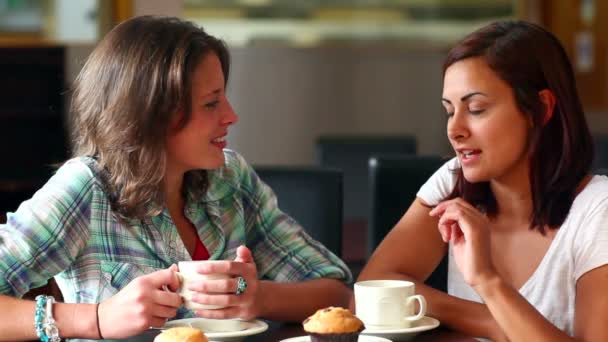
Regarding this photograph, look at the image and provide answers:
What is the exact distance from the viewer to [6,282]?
1711 mm

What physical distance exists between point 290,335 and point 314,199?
796 mm

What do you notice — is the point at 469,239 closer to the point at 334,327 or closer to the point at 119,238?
the point at 334,327

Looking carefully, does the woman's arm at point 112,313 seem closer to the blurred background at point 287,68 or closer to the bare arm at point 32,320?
the bare arm at point 32,320

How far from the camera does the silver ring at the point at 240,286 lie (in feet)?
5.32

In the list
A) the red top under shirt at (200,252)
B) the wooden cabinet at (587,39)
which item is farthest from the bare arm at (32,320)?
the wooden cabinet at (587,39)

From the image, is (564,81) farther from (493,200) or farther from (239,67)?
(239,67)

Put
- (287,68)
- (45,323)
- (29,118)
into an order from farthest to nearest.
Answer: (29,118) → (287,68) → (45,323)

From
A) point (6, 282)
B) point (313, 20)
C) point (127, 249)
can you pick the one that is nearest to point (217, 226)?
point (127, 249)

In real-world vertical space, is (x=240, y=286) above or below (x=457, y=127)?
below

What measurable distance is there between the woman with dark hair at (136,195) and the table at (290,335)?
43 millimetres

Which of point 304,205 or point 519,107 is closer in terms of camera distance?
point 519,107

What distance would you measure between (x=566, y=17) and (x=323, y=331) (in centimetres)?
656

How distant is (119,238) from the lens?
5.99ft

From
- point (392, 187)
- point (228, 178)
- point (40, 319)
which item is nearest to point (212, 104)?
point (228, 178)
